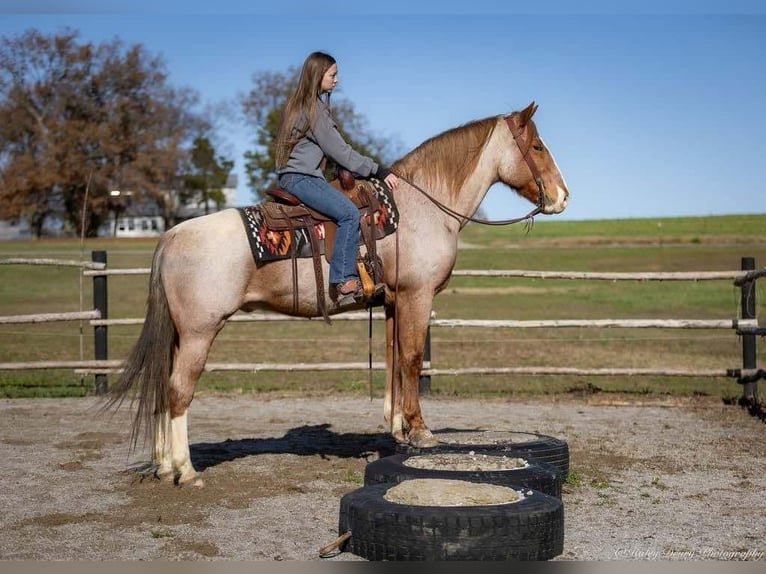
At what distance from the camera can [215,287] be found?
6.03 meters

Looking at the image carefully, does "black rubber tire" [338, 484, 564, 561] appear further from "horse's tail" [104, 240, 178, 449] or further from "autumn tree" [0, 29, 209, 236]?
"autumn tree" [0, 29, 209, 236]

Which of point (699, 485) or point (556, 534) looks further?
point (699, 485)

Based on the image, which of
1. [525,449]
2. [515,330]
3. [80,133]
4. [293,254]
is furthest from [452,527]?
[80,133]

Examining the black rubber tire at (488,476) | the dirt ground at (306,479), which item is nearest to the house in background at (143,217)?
the dirt ground at (306,479)

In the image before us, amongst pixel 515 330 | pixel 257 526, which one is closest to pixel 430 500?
pixel 257 526

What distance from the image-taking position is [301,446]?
7852mm

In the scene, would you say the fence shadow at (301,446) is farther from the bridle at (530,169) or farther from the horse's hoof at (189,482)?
the bridle at (530,169)

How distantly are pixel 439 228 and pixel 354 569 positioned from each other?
10.9 feet

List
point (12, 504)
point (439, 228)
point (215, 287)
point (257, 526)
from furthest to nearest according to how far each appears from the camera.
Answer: point (439, 228) → point (215, 287) → point (12, 504) → point (257, 526)

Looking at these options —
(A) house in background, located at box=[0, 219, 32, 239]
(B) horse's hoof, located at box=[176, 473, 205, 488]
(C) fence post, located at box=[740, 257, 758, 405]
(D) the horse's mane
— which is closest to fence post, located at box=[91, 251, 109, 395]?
(B) horse's hoof, located at box=[176, 473, 205, 488]

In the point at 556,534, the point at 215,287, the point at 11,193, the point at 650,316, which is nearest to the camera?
the point at 556,534

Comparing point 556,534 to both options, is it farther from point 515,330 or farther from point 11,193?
point 11,193

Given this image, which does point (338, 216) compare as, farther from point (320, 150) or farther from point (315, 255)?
point (320, 150)

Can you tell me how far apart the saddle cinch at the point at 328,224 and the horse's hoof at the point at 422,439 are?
109cm
